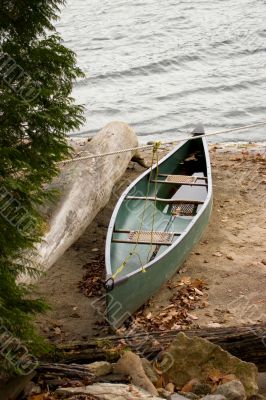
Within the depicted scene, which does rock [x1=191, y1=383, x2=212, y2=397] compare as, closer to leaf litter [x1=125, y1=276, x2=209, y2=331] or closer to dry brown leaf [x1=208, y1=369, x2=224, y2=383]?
dry brown leaf [x1=208, y1=369, x2=224, y2=383]

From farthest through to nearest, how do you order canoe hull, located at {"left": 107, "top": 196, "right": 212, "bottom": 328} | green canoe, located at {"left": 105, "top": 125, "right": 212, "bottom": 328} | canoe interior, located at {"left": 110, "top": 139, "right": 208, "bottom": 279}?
canoe interior, located at {"left": 110, "top": 139, "right": 208, "bottom": 279} < green canoe, located at {"left": 105, "top": 125, "right": 212, "bottom": 328} < canoe hull, located at {"left": 107, "top": 196, "right": 212, "bottom": 328}

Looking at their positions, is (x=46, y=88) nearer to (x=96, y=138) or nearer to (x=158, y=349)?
(x=158, y=349)

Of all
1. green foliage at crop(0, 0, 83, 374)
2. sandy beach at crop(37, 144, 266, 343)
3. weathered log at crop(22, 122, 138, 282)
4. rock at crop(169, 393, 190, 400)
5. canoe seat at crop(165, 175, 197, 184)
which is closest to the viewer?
green foliage at crop(0, 0, 83, 374)

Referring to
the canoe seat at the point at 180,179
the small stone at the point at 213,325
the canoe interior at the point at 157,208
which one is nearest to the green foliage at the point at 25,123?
the canoe interior at the point at 157,208

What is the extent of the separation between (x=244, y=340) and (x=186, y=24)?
2451 centimetres

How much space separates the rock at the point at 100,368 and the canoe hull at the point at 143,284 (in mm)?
1654

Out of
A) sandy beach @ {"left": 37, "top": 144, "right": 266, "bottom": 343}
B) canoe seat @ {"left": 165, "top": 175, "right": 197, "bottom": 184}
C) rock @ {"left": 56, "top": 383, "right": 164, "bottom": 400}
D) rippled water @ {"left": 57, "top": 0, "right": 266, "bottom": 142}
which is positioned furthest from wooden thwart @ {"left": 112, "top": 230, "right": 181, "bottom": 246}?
rippled water @ {"left": 57, "top": 0, "right": 266, "bottom": 142}

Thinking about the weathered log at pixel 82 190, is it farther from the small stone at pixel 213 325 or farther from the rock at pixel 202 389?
the rock at pixel 202 389

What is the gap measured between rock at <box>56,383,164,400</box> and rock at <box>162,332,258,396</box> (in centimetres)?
72

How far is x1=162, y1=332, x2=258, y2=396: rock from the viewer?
21.8ft

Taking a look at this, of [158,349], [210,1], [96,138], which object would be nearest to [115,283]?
[158,349]

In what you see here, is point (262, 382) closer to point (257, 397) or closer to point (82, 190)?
point (257, 397)

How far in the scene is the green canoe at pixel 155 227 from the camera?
8547 mm

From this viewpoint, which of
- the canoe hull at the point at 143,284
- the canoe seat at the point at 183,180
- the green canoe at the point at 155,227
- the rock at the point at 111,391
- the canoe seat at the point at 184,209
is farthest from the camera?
the canoe seat at the point at 183,180
